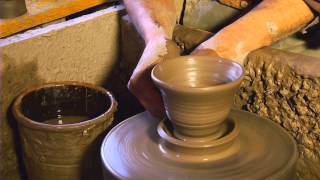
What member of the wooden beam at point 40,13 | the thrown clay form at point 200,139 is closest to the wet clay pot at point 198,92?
the thrown clay form at point 200,139

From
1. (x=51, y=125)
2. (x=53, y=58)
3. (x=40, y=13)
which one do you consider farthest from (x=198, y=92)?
(x=40, y=13)

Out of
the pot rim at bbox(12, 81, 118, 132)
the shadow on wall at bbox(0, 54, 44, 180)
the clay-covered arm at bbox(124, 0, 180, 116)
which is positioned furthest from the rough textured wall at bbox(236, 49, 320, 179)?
the shadow on wall at bbox(0, 54, 44, 180)

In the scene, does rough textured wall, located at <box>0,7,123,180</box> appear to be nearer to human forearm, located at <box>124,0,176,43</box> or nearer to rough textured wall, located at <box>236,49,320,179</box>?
human forearm, located at <box>124,0,176,43</box>

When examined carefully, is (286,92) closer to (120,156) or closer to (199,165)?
(199,165)

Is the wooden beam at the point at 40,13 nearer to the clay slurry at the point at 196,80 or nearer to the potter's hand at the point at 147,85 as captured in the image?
the potter's hand at the point at 147,85

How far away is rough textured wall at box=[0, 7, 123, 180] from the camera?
210cm

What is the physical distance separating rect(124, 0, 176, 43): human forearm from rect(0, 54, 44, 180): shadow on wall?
1.68 feet

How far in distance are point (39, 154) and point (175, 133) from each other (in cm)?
88

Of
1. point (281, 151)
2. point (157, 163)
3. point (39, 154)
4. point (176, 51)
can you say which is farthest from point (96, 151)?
point (281, 151)

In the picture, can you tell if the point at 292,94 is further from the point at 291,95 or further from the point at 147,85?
the point at 147,85

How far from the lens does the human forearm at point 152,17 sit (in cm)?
191

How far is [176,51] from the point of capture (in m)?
1.70

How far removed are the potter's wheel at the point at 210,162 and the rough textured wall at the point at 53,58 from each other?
0.78 m

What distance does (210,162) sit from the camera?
1.34m
